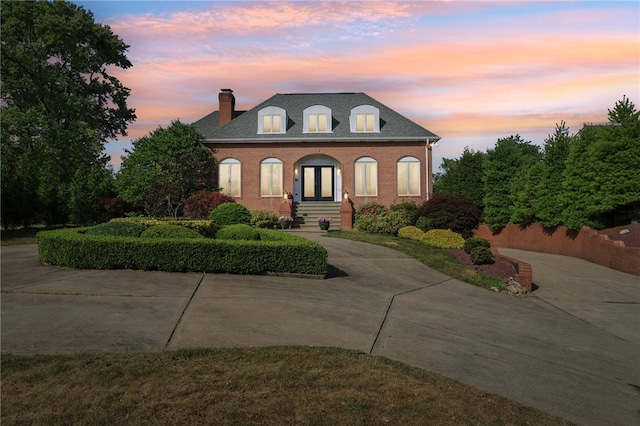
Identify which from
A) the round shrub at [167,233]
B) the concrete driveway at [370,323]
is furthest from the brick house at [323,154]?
the concrete driveway at [370,323]

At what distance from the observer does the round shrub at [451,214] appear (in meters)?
25.1

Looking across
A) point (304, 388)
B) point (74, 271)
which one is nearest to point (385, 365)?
point (304, 388)

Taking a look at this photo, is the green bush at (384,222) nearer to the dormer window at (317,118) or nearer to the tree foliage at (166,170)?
the dormer window at (317,118)

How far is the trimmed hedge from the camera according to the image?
1170cm

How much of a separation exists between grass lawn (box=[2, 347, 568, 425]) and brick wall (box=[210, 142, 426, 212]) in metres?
24.2

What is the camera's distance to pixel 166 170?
2809 centimetres

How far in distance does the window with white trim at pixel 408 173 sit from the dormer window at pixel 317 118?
548 cm

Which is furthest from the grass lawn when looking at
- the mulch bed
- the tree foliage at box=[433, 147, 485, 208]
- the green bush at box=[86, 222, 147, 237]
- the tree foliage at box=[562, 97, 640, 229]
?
the tree foliage at box=[433, 147, 485, 208]

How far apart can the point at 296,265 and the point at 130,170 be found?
65.7 feet

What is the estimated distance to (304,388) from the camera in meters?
5.65

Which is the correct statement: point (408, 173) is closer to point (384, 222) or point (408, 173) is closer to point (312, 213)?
point (312, 213)

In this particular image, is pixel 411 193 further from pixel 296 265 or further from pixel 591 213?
pixel 296 265

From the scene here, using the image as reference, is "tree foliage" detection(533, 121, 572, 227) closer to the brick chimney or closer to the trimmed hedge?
the trimmed hedge

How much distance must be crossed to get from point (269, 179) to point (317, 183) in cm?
328
